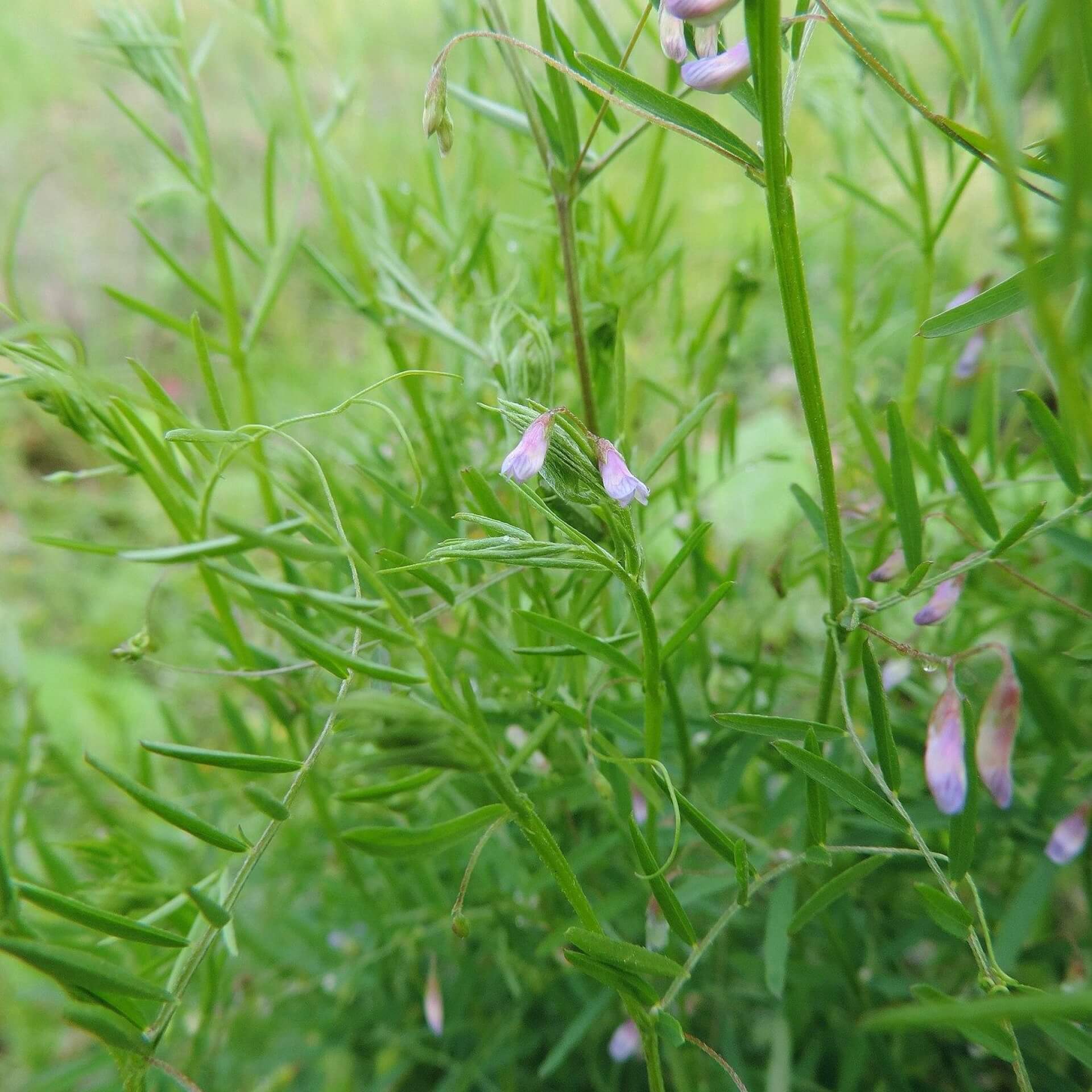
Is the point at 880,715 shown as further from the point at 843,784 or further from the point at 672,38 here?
the point at 672,38

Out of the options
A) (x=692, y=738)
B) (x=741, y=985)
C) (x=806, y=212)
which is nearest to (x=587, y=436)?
(x=692, y=738)

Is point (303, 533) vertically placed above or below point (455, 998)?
above

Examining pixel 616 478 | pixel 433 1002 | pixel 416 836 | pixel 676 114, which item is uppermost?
pixel 676 114

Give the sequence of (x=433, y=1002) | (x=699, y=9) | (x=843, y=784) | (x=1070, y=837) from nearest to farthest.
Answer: (x=699, y=9) → (x=843, y=784) → (x=1070, y=837) → (x=433, y=1002)

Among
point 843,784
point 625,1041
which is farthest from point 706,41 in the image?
point 625,1041

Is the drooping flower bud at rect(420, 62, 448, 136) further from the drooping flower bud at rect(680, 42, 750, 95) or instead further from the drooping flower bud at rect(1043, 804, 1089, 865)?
the drooping flower bud at rect(1043, 804, 1089, 865)

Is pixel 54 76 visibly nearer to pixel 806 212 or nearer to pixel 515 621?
pixel 806 212

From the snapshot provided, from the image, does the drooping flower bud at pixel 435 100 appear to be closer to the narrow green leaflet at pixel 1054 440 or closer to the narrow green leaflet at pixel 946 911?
the narrow green leaflet at pixel 1054 440
